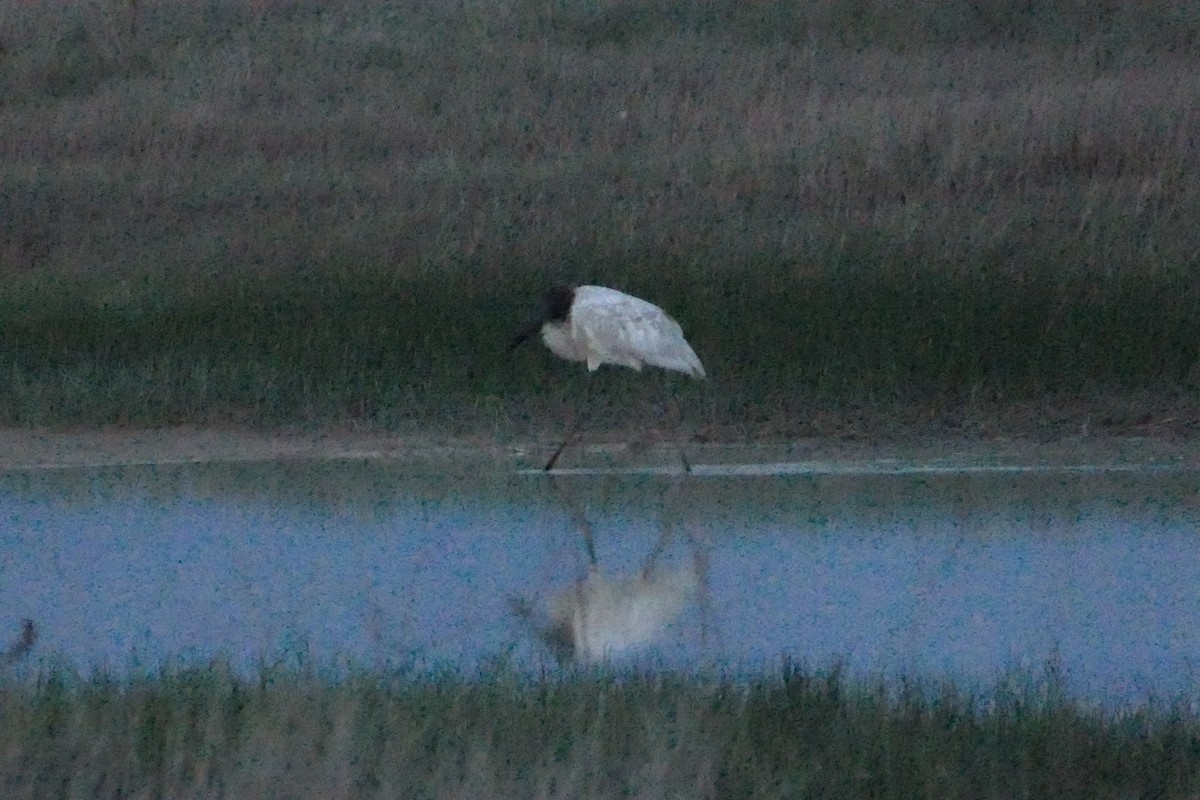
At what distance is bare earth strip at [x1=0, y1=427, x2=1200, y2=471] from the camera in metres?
9.36

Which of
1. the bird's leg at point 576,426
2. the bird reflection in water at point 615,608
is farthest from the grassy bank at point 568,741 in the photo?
the bird's leg at point 576,426

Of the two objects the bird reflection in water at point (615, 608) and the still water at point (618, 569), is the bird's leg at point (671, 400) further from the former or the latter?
the bird reflection in water at point (615, 608)

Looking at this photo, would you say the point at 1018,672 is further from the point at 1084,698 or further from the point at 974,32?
the point at 974,32

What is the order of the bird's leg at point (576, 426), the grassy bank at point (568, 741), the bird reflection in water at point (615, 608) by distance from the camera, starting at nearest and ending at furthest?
1. the grassy bank at point (568, 741)
2. the bird reflection in water at point (615, 608)
3. the bird's leg at point (576, 426)

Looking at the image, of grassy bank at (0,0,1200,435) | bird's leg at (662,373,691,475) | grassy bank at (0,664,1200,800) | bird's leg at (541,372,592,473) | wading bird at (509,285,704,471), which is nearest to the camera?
grassy bank at (0,664,1200,800)

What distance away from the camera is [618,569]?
7.02 m

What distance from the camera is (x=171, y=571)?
700cm

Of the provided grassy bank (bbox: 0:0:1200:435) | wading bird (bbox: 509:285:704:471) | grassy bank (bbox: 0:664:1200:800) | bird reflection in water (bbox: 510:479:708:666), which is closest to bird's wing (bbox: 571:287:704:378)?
wading bird (bbox: 509:285:704:471)

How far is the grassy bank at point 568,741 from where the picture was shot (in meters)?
4.24

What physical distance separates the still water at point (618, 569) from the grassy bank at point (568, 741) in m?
0.57

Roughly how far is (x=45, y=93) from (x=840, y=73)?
22.9 feet

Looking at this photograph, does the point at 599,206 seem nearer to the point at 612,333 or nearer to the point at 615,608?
the point at 612,333

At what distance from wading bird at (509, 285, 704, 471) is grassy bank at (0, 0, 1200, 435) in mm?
591

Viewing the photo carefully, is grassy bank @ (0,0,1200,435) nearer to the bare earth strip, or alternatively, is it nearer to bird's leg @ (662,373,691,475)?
bird's leg @ (662,373,691,475)
